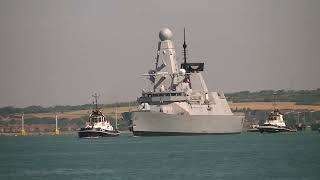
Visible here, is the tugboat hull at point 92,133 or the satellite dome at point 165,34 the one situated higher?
the satellite dome at point 165,34

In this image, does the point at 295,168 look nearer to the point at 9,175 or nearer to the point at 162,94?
the point at 9,175

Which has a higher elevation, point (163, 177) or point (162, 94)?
point (162, 94)

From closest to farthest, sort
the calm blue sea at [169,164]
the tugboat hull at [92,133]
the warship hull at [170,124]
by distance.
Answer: the calm blue sea at [169,164]
the warship hull at [170,124]
the tugboat hull at [92,133]

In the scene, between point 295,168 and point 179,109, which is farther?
point 179,109

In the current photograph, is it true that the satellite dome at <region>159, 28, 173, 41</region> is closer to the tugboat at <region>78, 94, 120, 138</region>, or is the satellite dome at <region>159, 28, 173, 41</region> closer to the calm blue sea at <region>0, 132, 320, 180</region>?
the tugboat at <region>78, 94, 120, 138</region>

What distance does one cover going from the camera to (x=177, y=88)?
17600 cm

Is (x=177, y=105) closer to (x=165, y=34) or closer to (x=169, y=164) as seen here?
(x=165, y=34)

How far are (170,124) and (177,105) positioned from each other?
393 centimetres

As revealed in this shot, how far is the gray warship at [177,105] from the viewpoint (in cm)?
16600

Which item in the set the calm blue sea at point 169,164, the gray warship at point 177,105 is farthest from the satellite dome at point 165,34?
the calm blue sea at point 169,164

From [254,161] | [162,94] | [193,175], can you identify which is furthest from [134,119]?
[193,175]

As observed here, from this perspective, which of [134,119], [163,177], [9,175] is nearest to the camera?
[163,177]

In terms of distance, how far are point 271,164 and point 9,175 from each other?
23466 mm

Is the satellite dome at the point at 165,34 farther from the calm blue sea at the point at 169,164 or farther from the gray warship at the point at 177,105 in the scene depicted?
the calm blue sea at the point at 169,164
